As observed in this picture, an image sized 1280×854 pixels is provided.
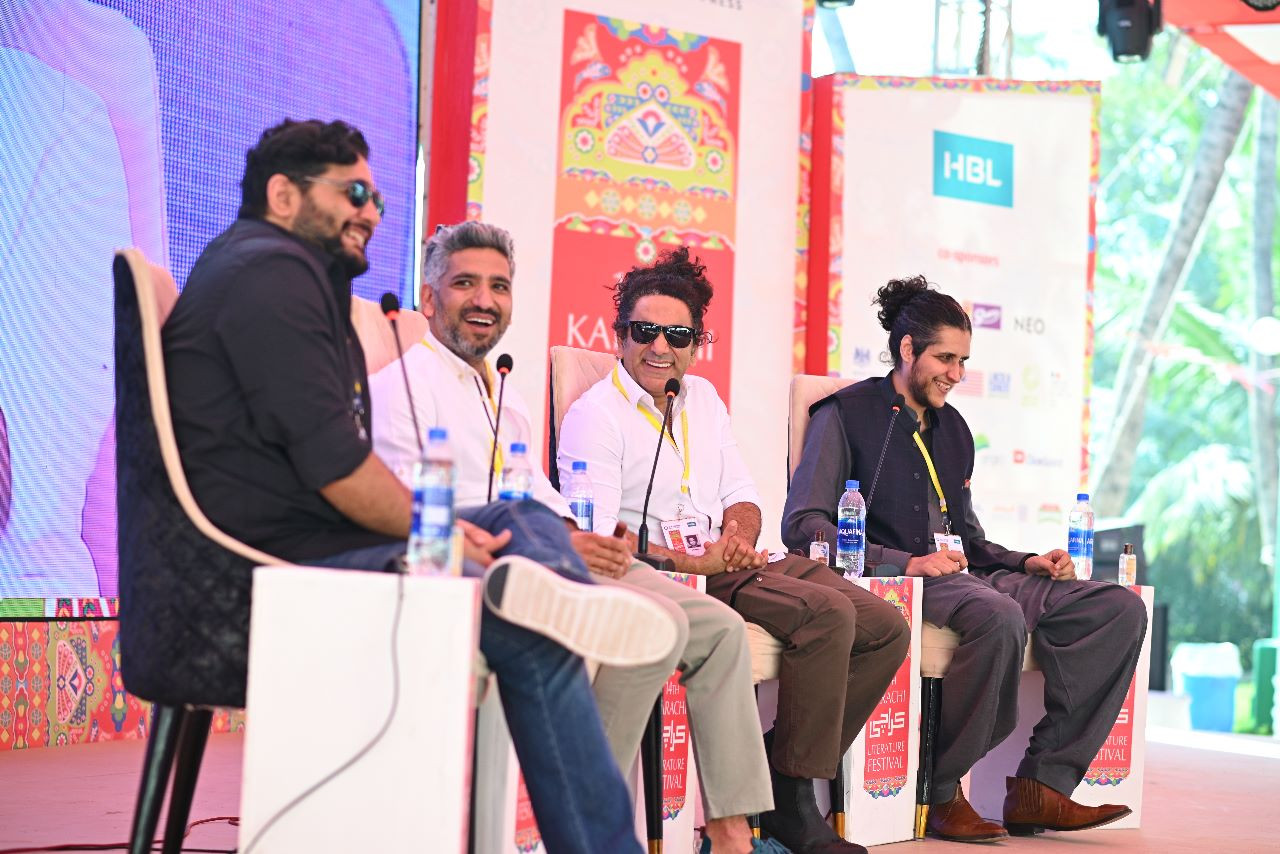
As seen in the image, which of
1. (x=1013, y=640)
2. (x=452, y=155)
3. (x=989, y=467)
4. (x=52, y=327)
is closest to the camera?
(x=1013, y=640)

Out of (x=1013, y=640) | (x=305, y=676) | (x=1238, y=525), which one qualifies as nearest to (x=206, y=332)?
(x=305, y=676)

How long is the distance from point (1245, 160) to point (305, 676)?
64.9ft

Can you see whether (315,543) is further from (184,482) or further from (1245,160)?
(1245,160)

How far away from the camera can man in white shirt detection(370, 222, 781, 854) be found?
2.58 metres

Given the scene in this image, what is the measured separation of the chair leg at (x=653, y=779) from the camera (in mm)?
2867

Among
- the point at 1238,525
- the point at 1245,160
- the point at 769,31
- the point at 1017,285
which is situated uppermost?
the point at 1245,160

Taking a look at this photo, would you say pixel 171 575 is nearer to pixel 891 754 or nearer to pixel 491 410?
pixel 491 410

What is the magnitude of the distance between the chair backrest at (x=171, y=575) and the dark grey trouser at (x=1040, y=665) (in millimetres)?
1930

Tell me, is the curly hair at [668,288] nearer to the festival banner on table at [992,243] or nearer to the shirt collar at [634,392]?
the shirt collar at [634,392]

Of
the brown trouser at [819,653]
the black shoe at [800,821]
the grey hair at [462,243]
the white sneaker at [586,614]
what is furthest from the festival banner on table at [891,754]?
the white sneaker at [586,614]

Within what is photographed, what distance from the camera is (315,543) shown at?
2.08 metres

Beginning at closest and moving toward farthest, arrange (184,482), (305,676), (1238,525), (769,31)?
1. (305,676)
2. (184,482)
3. (769,31)
4. (1238,525)

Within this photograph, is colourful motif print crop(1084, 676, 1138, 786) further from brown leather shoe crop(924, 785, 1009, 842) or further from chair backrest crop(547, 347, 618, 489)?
chair backrest crop(547, 347, 618, 489)

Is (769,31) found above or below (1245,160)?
below
